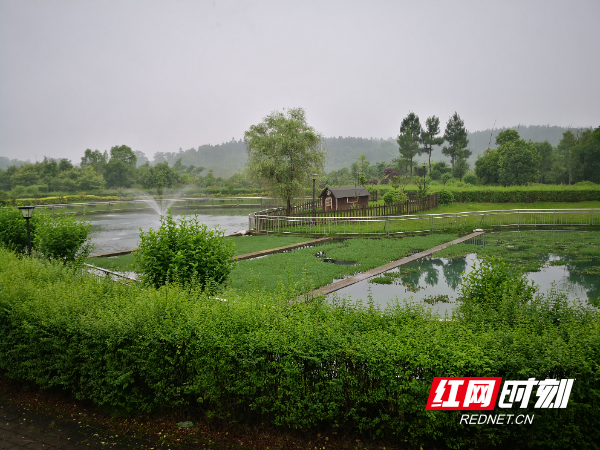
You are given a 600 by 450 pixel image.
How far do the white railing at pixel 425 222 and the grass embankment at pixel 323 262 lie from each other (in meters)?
1.96

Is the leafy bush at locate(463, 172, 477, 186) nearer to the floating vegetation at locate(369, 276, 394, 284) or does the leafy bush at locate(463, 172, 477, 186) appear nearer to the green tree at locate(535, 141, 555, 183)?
the green tree at locate(535, 141, 555, 183)

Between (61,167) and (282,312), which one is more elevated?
(61,167)

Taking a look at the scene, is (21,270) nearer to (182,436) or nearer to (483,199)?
(182,436)

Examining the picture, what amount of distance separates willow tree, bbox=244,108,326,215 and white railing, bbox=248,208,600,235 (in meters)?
5.20

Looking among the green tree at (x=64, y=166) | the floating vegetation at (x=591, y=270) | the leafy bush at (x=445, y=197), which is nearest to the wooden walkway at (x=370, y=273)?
the floating vegetation at (x=591, y=270)

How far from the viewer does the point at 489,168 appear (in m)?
42.9

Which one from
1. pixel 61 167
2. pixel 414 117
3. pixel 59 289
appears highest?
pixel 414 117

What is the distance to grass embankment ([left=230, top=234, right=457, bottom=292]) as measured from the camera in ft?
32.7

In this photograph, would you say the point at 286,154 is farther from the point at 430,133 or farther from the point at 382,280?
the point at 430,133

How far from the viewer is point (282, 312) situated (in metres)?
4.73

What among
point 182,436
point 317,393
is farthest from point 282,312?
point 182,436

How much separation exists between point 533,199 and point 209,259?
31.4 metres

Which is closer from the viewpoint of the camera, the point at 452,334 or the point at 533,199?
the point at 452,334

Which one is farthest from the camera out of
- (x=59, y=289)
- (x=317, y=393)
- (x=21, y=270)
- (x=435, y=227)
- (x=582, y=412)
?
(x=435, y=227)
